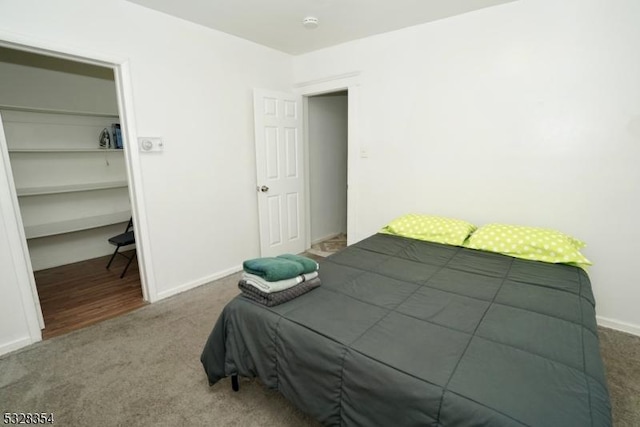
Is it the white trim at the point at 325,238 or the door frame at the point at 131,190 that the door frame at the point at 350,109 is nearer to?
the white trim at the point at 325,238

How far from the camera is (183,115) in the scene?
278 cm

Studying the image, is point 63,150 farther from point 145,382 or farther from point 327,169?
point 327,169

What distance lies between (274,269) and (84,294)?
253 centimetres

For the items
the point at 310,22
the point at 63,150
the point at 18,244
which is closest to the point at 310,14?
the point at 310,22

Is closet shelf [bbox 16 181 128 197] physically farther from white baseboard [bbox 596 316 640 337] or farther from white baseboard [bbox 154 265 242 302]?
white baseboard [bbox 596 316 640 337]

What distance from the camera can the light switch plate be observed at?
2518 millimetres

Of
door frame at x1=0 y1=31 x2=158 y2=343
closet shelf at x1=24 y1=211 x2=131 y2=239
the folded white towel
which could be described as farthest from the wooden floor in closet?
the folded white towel

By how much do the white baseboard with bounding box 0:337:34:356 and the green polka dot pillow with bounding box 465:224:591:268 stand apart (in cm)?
327

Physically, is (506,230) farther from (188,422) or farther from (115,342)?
(115,342)

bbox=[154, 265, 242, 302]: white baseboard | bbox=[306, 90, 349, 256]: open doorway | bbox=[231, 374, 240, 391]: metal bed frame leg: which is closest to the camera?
bbox=[231, 374, 240, 391]: metal bed frame leg

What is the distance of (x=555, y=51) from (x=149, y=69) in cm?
315

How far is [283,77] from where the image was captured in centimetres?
366

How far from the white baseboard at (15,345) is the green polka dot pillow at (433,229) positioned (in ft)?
9.34

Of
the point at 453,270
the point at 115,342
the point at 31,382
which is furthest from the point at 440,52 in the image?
the point at 31,382
